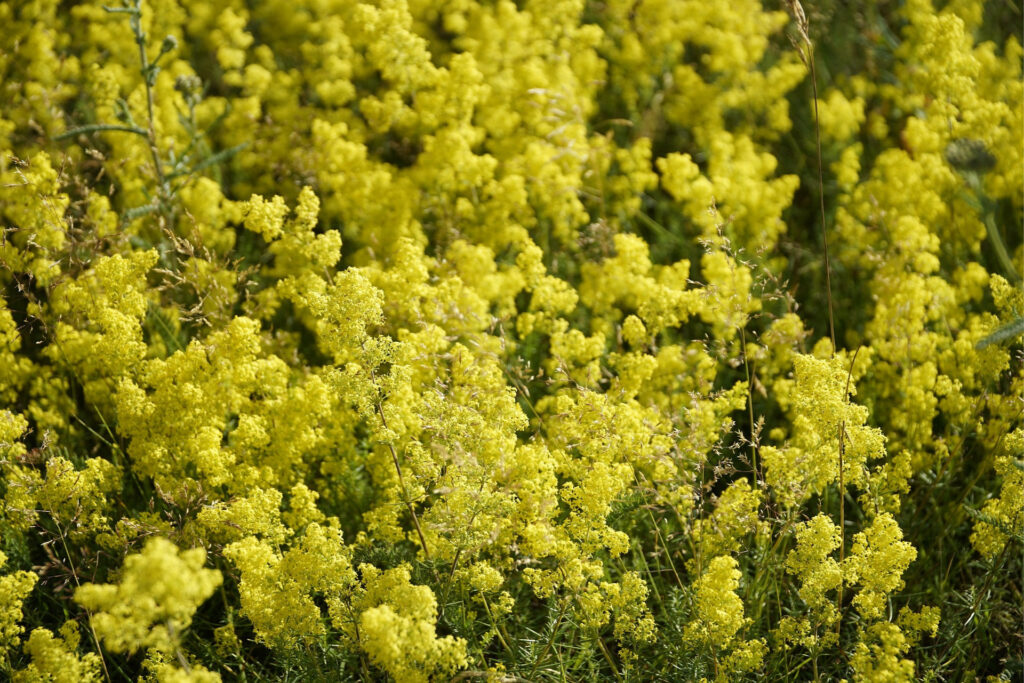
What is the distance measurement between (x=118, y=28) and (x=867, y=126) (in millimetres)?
5003

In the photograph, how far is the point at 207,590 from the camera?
1.79 metres

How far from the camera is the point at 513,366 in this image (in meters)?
3.63

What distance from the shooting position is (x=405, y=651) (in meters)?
2.13

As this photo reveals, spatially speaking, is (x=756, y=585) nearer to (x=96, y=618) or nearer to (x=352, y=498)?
(x=352, y=498)

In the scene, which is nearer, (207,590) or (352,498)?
(207,590)

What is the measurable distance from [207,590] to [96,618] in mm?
293

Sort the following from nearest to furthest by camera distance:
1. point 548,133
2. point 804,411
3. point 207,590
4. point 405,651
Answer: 1. point 207,590
2. point 405,651
3. point 804,411
4. point 548,133

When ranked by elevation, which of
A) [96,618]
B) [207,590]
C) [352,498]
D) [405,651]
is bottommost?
[352,498]

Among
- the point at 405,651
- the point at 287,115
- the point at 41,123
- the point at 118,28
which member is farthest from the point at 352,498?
the point at 118,28

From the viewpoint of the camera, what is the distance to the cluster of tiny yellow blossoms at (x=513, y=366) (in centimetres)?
251

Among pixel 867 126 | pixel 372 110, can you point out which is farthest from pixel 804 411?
pixel 867 126

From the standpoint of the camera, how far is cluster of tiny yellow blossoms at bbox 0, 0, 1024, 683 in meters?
2.51

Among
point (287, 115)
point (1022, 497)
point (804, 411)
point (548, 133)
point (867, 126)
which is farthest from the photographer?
point (867, 126)

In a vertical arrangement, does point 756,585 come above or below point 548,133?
below
